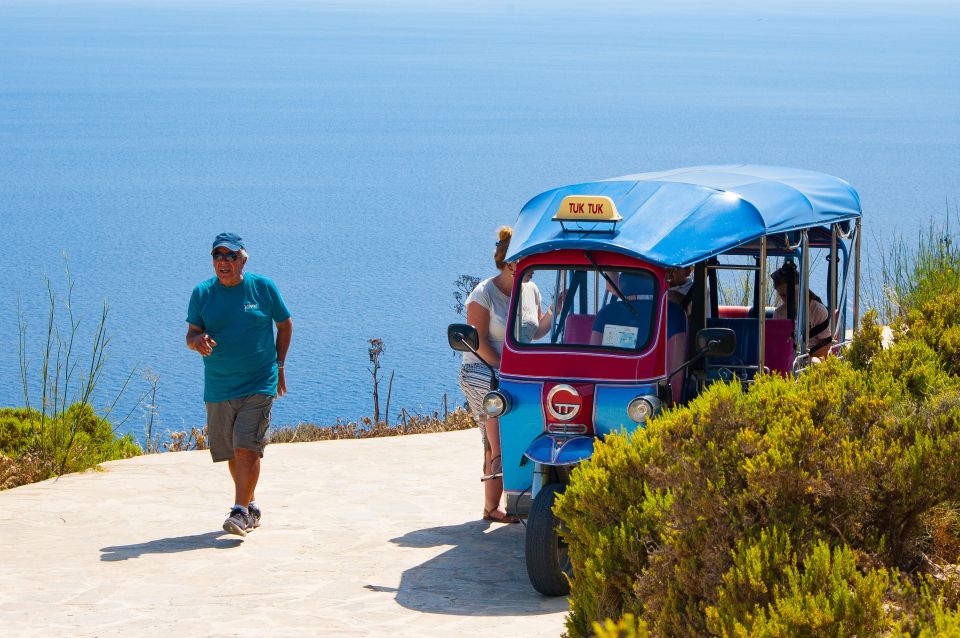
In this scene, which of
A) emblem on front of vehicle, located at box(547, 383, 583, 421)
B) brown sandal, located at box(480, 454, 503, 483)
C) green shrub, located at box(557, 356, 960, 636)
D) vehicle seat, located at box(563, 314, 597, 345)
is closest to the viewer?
green shrub, located at box(557, 356, 960, 636)

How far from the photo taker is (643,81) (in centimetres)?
17850

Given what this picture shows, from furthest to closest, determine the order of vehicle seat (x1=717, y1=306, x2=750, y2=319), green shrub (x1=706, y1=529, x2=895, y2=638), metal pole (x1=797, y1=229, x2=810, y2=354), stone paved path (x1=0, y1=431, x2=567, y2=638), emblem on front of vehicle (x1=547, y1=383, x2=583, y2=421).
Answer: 1. vehicle seat (x1=717, y1=306, x2=750, y2=319)
2. metal pole (x1=797, y1=229, x2=810, y2=354)
3. emblem on front of vehicle (x1=547, y1=383, x2=583, y2=421)
4. stone paved path (x1=0, y1=431, x2=567, y2=638)
5. green shrub (x1=706, y1=529, x2=895, y2=638)

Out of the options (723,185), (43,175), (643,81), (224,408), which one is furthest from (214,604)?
(643,81)

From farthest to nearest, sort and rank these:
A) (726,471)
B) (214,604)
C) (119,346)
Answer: (119,346)
(214,604)
(726,471)

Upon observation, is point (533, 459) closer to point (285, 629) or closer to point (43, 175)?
point (285, 629)

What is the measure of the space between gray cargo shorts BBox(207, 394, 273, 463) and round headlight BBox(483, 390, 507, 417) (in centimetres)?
159

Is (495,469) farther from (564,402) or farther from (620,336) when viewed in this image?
(620,336)

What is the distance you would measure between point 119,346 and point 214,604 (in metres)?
34.1

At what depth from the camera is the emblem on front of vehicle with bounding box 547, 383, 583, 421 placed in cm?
797

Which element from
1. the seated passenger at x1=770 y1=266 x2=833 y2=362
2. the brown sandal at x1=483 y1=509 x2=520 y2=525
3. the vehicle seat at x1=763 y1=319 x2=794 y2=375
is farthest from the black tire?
the seated passenger at x1=770 y1=266 x2=833 y2=362

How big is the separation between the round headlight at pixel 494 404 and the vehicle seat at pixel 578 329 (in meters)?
0.59

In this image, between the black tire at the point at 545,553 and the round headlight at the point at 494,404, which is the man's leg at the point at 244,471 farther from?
the black tire at the point at 545,553

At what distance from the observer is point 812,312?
34.7 ft

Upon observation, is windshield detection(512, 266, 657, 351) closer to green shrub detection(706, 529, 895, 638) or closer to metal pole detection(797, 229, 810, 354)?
metal pole detection(797, 229, 810, 354)
